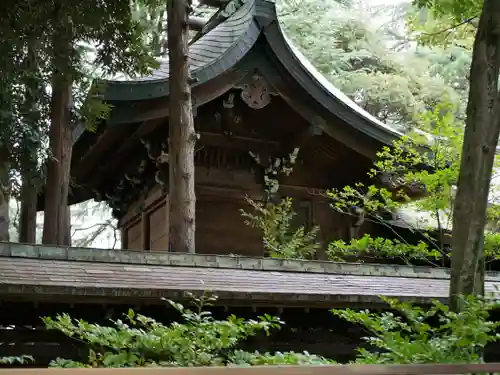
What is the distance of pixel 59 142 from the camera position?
822 centimetres

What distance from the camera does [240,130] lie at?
10.3m

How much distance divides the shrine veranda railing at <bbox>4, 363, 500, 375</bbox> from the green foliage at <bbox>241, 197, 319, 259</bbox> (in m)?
6.73

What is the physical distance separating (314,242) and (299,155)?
1.60m

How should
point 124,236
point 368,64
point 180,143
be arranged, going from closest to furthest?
point 180,143, point 124,236, point 368,64

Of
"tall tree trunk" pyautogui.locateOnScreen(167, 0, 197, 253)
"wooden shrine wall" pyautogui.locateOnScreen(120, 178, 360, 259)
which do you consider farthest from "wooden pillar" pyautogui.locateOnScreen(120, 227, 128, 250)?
"tall tree trunk" pyautogui.locateOnScreen(167, 0, 197, 253)

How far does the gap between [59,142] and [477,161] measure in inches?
216

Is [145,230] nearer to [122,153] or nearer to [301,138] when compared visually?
[122,153]

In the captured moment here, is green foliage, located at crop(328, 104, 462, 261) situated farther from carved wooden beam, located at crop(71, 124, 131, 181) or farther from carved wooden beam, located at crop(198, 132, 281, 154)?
carved wooden beam, located at crop(71, 124, 131, 181)

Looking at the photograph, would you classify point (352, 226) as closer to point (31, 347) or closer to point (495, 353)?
point (495, 353)

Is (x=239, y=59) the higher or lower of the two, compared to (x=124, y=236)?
higher

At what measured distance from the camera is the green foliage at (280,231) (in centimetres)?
948

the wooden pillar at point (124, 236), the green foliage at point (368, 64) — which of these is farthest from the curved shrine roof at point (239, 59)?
the green foliage at point (368, 64)

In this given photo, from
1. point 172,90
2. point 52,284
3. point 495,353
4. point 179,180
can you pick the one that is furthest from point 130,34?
point 495,353

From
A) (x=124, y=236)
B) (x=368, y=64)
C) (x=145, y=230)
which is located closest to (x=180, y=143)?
(x=145, y=230)
